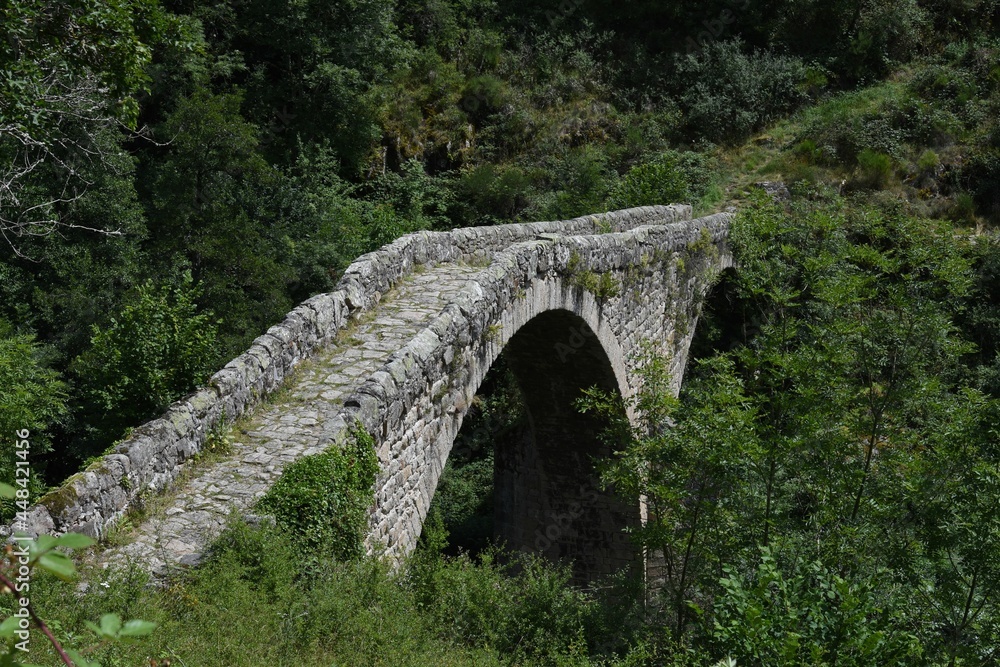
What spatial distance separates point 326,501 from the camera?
4934 mm

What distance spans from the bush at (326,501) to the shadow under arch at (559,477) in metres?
6.06

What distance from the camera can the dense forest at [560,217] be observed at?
5.42 metres

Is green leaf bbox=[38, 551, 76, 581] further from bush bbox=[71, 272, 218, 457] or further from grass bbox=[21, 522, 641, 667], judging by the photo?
bush bbox=[71, 272, 218, 457]

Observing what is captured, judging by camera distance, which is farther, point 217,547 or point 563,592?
point 563,592

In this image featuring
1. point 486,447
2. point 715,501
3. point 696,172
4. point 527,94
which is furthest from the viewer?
point 527,94

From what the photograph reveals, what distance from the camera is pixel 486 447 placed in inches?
682

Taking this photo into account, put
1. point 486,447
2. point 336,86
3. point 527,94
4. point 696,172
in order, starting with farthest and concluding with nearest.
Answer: point 527,94
point 696,172
point 336,86
point 486,447

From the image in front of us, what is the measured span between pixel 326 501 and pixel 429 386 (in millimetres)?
1552

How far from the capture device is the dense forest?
542 centimetres

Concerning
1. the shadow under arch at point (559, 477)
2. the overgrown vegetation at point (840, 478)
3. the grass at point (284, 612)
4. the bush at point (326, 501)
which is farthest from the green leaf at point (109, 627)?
the shadow under arch at point (559, 477)

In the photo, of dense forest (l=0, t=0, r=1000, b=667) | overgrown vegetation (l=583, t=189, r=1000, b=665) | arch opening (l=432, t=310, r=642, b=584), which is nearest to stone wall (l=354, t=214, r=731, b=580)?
arch opening (l=432, t=310, r=642, b=584)

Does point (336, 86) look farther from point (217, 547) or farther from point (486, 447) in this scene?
point (217, 547)

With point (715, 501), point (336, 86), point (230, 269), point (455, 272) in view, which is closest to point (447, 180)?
point (336, 86)

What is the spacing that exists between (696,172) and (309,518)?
58.5 feet
